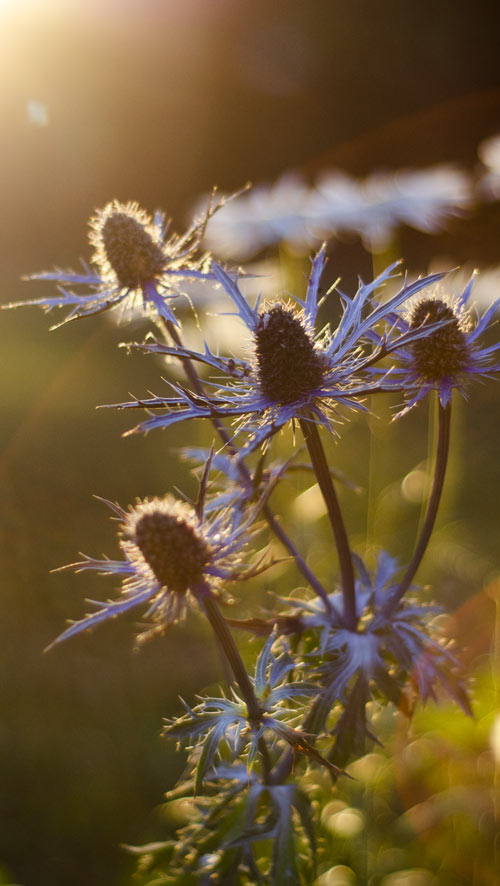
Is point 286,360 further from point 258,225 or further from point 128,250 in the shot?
point 258,225

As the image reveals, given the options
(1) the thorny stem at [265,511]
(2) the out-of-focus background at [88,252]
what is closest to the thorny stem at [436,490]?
(1) the thorny stem at [265,511]

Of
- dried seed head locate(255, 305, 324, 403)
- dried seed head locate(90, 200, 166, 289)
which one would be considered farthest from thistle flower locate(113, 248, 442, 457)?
dried seed head locate(90, 200, 166, 289)

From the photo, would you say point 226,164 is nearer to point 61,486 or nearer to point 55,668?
point 61,486

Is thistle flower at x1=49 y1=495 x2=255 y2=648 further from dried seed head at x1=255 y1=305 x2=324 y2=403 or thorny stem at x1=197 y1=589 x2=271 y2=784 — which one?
dried seed head at x1=255 y1=305 x2=324 y2=403

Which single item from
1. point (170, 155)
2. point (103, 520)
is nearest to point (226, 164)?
point (170, 155)

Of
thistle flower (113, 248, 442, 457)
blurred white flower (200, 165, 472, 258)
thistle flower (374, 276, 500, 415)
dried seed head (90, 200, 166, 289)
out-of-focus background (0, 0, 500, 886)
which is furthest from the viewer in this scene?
blurred white flower (200, 165, 472, 258)

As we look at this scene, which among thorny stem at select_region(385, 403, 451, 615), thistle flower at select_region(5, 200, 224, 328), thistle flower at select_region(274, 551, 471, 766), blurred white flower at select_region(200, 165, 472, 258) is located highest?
blurred white flower at select_region(200, 165, 472, 258)

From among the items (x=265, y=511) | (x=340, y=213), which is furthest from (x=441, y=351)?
(x=340, y=213)
